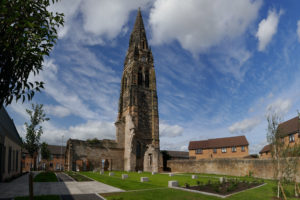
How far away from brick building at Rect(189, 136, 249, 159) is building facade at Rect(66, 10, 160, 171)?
15468mm

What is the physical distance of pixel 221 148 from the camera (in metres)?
53.1

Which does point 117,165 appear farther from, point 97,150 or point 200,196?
point 200,196

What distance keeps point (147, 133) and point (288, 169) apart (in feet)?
118

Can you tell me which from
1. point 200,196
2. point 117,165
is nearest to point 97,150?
point 117,165

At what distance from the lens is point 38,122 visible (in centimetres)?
3609

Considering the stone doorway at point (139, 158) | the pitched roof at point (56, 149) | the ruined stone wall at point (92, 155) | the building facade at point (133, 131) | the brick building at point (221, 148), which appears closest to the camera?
the ruined stone wall at point (92, 155)

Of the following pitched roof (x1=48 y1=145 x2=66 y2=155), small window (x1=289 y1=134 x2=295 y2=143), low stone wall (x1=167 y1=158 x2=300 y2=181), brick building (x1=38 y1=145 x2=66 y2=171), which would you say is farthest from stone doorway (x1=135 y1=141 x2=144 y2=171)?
pitched roof (x1=48 y1=145 x2=66 y2=155)

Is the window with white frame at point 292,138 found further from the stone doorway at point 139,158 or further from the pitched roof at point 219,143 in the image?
the stone doorway at point 139,158

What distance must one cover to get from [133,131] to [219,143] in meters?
24.8

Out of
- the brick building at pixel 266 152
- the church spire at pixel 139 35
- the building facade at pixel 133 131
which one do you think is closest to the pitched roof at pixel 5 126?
the building facade at pixel 133 131

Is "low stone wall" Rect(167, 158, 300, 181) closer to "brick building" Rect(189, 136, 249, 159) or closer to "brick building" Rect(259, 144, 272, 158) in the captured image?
"brick building" Rect(189, 136, 249, 159)

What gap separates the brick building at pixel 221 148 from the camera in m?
50.2

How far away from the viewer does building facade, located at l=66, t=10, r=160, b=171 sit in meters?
41.9

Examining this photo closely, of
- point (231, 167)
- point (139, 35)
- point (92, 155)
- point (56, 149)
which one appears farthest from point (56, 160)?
point (231, 167)
